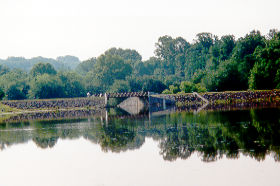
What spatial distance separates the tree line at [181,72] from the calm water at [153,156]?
4783 cm

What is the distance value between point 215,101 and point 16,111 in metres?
39.1

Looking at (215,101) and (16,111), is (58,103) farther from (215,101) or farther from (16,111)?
(215,101)

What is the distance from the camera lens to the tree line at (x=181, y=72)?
8469 cm

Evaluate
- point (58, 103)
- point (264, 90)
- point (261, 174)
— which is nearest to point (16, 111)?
point (58, 103)

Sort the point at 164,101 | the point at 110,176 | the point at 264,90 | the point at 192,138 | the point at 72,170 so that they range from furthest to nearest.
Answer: the point at 164,101 → the point at 264,90 → the point at 192,138 → the point at 72,170 → the point at 110,176

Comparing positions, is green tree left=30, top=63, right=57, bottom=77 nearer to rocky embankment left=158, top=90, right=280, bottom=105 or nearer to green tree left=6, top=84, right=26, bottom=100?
green tree left=6, top=84, right=26, bottom=100

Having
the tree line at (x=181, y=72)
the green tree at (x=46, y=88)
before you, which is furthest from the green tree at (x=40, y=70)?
the green tree at (x=46, y=88)

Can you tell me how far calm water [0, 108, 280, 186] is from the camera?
69.8 feet

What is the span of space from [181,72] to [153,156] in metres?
131

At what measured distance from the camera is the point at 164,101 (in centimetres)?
9062

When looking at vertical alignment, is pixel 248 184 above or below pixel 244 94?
below

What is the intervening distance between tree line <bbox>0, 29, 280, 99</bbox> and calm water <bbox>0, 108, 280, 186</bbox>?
47825 mm

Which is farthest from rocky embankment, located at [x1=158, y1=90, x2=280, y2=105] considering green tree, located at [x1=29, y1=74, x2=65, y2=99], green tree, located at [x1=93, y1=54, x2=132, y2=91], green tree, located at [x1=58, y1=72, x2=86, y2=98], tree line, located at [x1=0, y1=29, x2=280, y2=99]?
green tree, located at [x1=93, y1=54, x2=132, y2=91]

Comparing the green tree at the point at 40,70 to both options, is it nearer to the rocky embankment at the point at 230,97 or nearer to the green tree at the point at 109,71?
the green tree at the point at 109,71
